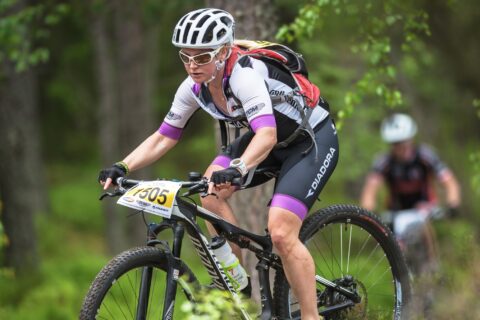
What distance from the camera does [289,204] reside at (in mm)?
5785

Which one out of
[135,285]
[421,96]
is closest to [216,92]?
[135,285]

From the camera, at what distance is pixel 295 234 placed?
583 cm

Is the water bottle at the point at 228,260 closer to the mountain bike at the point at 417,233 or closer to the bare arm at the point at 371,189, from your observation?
the mountain bike at the point at 417,233

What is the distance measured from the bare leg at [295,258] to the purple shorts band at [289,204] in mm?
Answer: 26

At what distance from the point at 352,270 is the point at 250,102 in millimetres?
1809

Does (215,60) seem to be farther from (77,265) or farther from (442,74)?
(442,74)

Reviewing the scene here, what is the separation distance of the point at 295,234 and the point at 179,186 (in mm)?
891

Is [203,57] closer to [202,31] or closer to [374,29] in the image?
[202,31]

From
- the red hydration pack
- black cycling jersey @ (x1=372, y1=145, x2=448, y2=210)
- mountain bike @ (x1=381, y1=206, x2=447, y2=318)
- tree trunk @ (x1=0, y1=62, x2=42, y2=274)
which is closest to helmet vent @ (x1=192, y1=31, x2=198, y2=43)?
the red hydration pack

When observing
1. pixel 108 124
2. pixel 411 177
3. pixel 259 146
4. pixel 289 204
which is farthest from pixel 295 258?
pixel 108 124

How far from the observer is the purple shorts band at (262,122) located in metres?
5.57

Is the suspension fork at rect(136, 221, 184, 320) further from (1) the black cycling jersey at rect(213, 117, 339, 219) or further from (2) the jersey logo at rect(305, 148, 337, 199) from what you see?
(2) the jersey logo at rect(305, 148, 337, 199)

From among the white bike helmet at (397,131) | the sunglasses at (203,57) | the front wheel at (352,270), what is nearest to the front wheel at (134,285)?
the front wheel at (352,270)

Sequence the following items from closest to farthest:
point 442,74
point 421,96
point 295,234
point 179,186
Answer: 1. point 179,186
2. point 295,234
3. point 442,74
4. point 421,96
